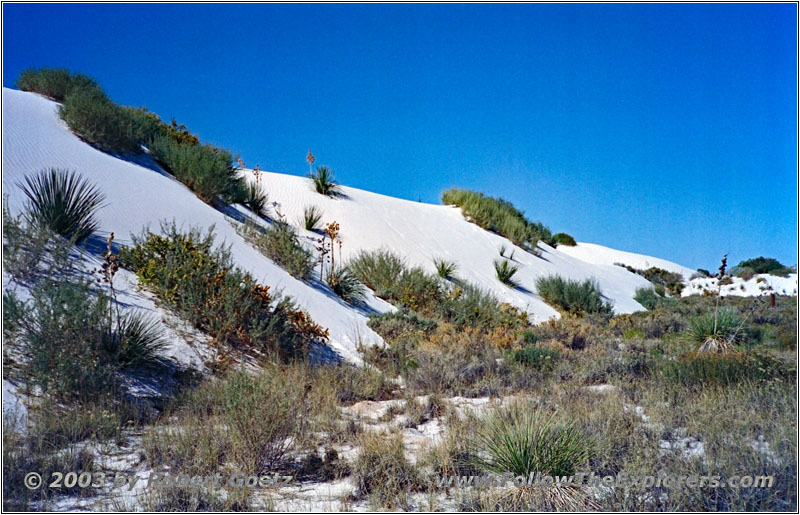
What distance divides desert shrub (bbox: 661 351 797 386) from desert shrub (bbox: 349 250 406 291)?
8.32 m

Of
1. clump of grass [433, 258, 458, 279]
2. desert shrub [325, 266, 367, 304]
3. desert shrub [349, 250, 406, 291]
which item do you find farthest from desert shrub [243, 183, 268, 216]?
clump of grass [433, 258, 458, 279]

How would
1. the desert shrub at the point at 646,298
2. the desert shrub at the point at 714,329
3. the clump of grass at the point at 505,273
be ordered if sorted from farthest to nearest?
1. the desert shrub at the point at 646,298
2. the clump of grass at the point at 505,273
3. the desert shrub at the point at 714,329

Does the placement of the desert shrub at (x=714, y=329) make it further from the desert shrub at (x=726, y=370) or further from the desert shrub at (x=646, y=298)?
the desert shrub at (x=646, y=298)

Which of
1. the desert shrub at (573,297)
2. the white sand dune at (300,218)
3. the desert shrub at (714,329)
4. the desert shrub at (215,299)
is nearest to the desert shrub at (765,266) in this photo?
the white sand dune at (300,218)

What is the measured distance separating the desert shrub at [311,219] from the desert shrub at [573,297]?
7.60 meters

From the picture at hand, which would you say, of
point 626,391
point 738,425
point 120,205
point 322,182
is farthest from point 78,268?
point 322,182

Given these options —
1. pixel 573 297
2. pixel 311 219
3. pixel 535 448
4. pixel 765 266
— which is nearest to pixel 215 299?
pixel 535 448

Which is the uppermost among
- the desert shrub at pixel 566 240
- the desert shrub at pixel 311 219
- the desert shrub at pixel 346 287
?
the desert shrub at pixel 566 240

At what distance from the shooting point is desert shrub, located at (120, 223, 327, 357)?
7.58m

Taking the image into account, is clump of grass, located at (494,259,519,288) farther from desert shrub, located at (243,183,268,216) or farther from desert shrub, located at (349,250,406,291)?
desert shrub, located at (243,183,268,216)

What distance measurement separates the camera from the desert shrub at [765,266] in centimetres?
3180

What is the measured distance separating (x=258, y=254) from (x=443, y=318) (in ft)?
14.0

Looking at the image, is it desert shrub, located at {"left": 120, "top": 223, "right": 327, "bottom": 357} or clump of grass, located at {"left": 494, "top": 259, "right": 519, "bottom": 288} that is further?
clump of grass, located at {"left": 494, "top": 259, "right": 519, "bottom": 288}

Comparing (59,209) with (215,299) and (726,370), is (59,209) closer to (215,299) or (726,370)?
(215,299)
